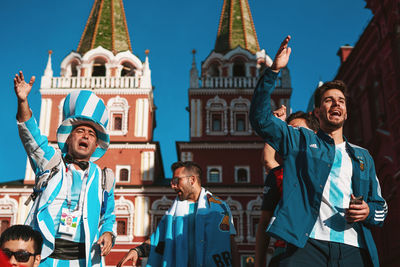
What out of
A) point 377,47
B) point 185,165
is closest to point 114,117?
point 377,47

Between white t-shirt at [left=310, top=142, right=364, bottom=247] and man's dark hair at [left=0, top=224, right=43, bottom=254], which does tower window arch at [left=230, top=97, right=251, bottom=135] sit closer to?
man's dark hair at [left=0, top=224, right=43, bottom=254]

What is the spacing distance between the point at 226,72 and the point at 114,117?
7.04 meters

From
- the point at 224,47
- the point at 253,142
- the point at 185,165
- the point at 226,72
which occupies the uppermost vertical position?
the point at 224,47

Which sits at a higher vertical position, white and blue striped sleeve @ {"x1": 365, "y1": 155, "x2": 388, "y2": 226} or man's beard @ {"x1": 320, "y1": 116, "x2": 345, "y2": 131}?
man's beard @ {"x1": 320, "y1": 116, "x2": 345, "y2": 131}

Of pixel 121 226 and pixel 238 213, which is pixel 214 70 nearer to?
pixel 238 213

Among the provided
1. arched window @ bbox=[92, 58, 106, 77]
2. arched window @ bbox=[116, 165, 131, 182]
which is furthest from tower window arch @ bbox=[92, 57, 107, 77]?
arched window @ bbox=[116, 165, 131, 182]

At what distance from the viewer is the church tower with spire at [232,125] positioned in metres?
24.8

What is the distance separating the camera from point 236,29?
32469 millimetres

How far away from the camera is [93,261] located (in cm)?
452

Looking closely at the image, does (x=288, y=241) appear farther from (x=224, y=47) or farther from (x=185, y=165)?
(x=224, y=47)

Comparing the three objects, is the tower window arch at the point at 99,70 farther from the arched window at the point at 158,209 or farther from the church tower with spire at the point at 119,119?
the arched window at the point at 158,209

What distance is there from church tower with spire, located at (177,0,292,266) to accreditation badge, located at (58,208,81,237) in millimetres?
20014

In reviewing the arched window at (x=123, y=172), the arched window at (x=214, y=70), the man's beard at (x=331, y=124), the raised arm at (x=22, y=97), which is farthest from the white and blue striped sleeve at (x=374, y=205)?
the arched window at (x=214, y=70)

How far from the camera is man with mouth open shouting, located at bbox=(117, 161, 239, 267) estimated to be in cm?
518
